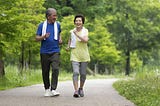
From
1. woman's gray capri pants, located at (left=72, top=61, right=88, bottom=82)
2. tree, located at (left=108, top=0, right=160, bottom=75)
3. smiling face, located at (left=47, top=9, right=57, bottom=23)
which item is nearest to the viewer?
smiling face, located at (left=47, top=9, right=57, bottom=23)

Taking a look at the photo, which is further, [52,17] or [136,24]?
[136,24]

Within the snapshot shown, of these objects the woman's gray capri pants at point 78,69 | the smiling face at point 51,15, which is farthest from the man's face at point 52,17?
the woman's gray capri pants at point 78,69

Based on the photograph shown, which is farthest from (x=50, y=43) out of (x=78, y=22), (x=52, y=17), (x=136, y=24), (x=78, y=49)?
(x=136, y=24)

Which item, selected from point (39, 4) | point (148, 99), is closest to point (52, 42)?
point (148, 99)

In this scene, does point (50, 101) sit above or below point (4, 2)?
below

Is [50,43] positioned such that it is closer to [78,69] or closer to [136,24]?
[78,69]

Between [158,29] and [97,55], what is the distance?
9845 millimetres

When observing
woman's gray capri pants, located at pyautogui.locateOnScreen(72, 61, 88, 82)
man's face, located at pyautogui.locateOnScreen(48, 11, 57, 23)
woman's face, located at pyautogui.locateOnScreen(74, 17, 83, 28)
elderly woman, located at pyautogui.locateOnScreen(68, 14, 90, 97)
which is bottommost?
woman's gray capri pants, located at pyautogui.locateOnScreen(72, 61, 88, 82)

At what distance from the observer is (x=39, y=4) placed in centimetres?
2375

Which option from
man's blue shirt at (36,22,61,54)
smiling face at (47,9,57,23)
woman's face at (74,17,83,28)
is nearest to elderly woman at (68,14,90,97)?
woman's face at (74,17,83,28)

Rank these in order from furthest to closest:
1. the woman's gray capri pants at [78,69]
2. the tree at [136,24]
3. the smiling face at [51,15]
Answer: the tree at [136,24] → the woman's gray capri pants at [78,69] → the smiling face at [51,15]

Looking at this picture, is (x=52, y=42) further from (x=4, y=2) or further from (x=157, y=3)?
(x=157, y=3)

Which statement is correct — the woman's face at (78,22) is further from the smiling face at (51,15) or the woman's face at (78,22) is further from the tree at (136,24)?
the tree at (136,24)

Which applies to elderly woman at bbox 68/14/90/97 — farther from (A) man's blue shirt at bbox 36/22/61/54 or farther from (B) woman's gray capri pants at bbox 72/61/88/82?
(A) man's blue shirt at bbox 36/22/61/54
